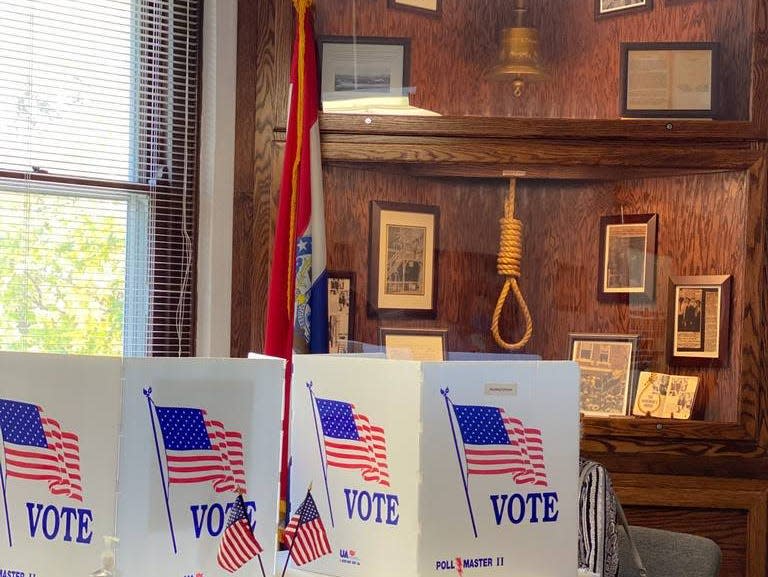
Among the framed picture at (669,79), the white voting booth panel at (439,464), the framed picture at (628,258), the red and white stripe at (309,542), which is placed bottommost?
the red and white stripe at (309,542)

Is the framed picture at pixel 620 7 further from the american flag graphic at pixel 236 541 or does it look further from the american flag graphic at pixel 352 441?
the american flag graphic at pixel 236 541

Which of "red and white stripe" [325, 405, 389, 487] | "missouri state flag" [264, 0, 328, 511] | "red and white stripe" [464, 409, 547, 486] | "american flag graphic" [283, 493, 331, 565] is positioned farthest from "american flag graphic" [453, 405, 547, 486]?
"missouri state flag" [264, 0, 328, 511]

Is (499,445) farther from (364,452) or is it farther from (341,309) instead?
(341,309)

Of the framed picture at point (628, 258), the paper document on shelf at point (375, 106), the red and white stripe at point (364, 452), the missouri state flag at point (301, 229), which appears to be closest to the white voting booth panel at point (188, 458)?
the red and white stripe at point (364, 452)

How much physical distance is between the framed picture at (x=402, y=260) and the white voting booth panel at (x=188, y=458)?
137 cm

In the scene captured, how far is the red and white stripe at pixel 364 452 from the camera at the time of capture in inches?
57.2

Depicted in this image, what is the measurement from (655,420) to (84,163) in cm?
174

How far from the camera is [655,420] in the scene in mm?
2725

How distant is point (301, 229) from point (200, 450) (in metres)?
1.39

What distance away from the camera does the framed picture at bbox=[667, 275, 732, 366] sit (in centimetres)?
273

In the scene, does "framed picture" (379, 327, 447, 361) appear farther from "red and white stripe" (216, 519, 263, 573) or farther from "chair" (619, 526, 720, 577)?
"red and white stripe" (216, 519, 263, 573)

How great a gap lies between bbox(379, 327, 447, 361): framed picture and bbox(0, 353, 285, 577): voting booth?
1.44 metres

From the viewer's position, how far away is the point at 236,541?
1.41 meters

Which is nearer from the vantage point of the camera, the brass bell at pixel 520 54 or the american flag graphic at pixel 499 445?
the american flag graphic at pixel 499 445
